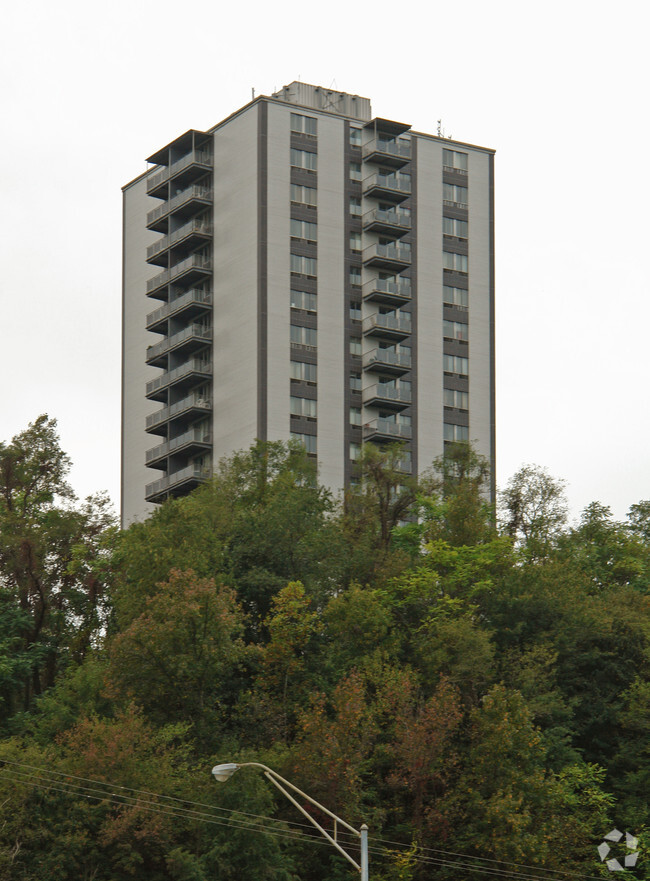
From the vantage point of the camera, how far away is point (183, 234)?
119 metres

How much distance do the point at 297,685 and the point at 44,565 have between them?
1844 cm

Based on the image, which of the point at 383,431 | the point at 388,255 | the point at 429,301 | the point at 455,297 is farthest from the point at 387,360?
the point at 455,297

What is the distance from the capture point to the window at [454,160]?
126062 millimetres

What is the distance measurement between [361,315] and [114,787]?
2453 inches

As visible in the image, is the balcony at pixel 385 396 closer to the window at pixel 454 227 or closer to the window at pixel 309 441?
the window at pixel 309 441

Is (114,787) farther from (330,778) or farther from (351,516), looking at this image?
(351,516)

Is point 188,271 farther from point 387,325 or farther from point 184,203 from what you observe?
point 387,325

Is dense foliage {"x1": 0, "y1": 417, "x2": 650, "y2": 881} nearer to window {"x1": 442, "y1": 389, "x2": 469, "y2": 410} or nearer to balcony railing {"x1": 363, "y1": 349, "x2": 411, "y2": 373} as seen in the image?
balcony railing {"x1": 363, "y1": 349, "x2": 411, "y2": 373}

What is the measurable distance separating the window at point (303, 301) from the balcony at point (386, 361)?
604 centimetres

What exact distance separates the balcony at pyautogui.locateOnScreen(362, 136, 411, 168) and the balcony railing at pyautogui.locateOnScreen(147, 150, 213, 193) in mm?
12896

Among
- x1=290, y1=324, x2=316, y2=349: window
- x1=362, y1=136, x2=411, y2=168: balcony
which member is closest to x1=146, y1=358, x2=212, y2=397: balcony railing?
x1=290, y1=324, x2=316, y2=349: window

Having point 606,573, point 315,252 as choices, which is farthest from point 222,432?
point 606,573

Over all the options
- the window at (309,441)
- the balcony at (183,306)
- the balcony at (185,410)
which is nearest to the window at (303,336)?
the window at (309,441)

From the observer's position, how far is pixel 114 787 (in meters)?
62.5
